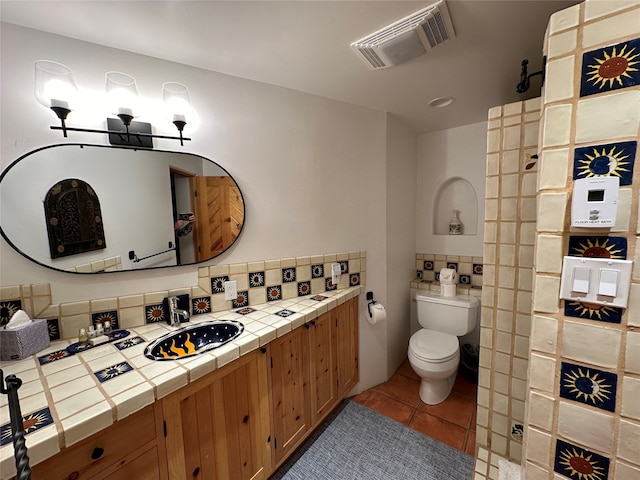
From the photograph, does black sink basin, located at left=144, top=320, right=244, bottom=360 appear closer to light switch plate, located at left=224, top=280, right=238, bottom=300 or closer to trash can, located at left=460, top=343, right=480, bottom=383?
light switch plate, located at left=224, top=280, right=238, bottom=300

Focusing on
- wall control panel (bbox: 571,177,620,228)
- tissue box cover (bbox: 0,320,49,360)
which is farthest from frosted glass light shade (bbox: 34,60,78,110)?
wall control panel (bbox: 571,177,620,228)

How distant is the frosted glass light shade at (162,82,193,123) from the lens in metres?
1.26

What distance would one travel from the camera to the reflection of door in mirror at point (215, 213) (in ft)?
4.71

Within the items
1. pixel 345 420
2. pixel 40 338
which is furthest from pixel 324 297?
pixel 40 338

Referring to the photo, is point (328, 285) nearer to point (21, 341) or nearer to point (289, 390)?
point (289, 390)

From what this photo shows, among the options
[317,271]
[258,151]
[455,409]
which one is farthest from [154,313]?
[455,409]

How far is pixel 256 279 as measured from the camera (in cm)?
160

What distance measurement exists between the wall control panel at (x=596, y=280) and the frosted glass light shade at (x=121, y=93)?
180 centimetres

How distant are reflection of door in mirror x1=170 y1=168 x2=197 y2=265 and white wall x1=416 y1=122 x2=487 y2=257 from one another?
2108 millimetres

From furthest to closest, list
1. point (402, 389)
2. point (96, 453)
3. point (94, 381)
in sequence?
point (402, 389)
point (94, 381)
point (96, 453)

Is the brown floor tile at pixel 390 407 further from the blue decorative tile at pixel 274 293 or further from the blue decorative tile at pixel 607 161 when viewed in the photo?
the blue decorative tile at pixel 607 161

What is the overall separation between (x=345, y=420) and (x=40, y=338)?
181 cm

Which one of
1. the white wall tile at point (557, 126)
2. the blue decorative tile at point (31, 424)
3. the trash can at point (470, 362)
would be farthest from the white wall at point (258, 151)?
the white wall tile at point (557, 126)

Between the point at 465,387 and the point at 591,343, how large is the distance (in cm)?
182
